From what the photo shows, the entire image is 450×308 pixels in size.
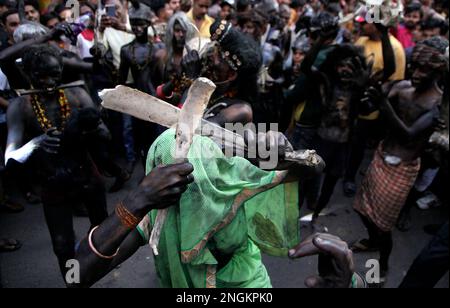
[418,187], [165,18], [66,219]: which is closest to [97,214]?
[66,219]

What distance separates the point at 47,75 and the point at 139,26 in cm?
198

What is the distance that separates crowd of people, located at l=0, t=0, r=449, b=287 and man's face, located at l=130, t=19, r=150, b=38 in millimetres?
11

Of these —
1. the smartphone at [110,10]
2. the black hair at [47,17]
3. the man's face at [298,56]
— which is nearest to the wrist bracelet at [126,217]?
the man's face at [298,56]

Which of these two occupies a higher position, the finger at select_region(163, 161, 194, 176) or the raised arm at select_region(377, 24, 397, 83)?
the finger at select_region(163, 161, 194, 176)

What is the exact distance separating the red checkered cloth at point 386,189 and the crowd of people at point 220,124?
0.4 inches

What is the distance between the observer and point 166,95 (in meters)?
3.85

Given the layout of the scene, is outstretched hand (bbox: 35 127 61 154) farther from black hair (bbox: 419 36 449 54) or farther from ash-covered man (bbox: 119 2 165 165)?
black hair (bbox: 419 36 449 54)

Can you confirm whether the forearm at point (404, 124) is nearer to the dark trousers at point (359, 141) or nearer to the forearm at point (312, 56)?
the forearm at point (312, 56)

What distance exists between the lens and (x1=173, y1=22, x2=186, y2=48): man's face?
4512 millimetres

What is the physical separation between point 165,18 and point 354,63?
331cm

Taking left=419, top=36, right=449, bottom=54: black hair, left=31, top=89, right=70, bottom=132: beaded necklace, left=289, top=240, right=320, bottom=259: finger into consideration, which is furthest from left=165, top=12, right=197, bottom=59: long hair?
left=289, top=240, right=320, bottom=259: finger

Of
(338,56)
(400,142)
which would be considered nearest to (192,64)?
(338,56)

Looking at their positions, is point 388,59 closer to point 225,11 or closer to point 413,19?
A: point 413,19

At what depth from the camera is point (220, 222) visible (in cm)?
181
